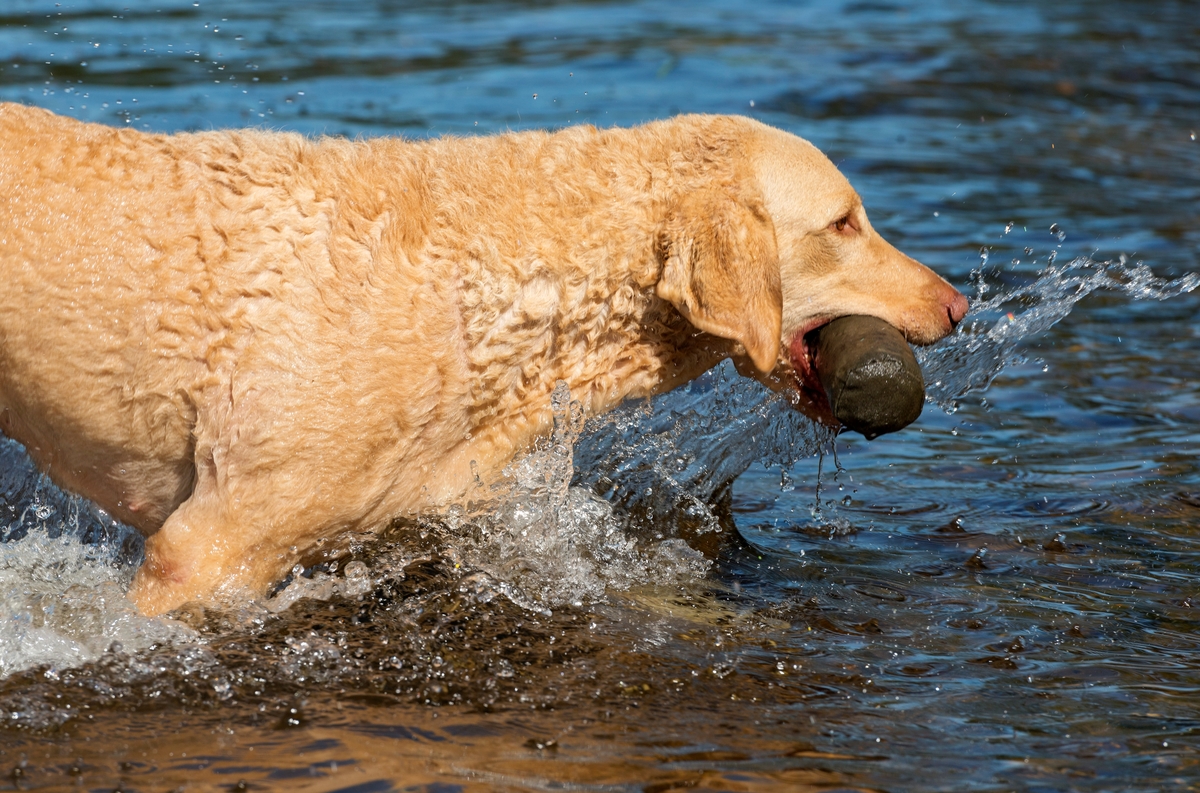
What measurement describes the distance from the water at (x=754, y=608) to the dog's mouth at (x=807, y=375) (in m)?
0.74

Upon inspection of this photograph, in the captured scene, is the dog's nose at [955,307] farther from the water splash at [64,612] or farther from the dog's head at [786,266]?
the water splash at [64,612]

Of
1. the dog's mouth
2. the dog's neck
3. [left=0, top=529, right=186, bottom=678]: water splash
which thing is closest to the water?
[left=0, top=529, right=186, bottom=678]: water splash

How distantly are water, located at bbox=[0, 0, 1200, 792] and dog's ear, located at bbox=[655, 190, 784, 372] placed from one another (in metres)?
0.64

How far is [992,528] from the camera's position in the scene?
19.0ft

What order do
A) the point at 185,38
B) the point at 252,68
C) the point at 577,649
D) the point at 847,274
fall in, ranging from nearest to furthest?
the point at 577,649 → the point at 847,274 → the point at 252,68 → the point at 185,38

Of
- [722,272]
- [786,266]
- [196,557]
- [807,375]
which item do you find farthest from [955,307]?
[196,557]

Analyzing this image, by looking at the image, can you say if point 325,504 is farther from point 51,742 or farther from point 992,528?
point 992,528

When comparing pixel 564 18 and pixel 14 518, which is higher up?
pixel 564 18

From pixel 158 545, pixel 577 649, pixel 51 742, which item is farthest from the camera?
pixel 577 649

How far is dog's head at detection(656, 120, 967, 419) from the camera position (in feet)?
14.1

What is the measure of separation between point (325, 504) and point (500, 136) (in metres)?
1.48

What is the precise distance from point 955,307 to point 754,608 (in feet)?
4.57

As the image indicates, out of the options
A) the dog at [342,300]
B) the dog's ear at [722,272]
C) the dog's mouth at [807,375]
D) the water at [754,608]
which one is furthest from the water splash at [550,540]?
the dog's mouth at [807,375]

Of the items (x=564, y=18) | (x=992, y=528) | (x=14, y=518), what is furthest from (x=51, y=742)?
(x=564, y=18)
